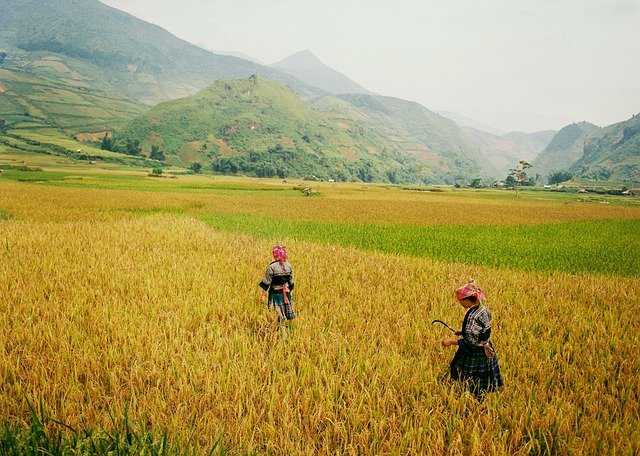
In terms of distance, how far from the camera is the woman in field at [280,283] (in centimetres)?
540

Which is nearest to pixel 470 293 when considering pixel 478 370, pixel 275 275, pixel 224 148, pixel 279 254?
pixel 478 370

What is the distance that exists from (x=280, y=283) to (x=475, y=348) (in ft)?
9.54

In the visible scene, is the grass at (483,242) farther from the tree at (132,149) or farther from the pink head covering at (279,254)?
the tree at (132,149)

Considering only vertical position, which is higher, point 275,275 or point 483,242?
point 275,275

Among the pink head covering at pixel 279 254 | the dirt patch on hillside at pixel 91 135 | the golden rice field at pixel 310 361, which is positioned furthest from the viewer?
the dirt patch on hillside at pixel 91 135

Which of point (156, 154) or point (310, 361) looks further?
point (156, 154)

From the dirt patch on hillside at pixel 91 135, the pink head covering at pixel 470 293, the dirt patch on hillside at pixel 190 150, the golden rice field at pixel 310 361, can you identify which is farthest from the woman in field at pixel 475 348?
the dirt patch on hillside at pixel 91 135

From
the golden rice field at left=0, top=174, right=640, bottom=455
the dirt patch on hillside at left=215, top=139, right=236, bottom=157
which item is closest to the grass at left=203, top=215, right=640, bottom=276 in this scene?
the golden rice field at left=0, top=174, right=640, bottom=455

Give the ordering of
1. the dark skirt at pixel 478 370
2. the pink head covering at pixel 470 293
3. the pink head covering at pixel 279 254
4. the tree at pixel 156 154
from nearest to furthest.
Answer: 1. the pink head covering at pixel 470 293
2. the dark skirt at pixel 478 370
3. the pink head covering at pixel 279 254
4. the tree at pixel 156 154

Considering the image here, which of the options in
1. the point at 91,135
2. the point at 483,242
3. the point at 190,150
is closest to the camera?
the point at 483,242

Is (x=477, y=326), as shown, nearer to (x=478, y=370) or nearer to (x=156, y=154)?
(x=478, y=370)

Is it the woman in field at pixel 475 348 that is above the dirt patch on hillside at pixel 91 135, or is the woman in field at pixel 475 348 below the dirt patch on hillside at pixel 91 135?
below

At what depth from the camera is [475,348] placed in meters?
3.74

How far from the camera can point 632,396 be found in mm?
3998
